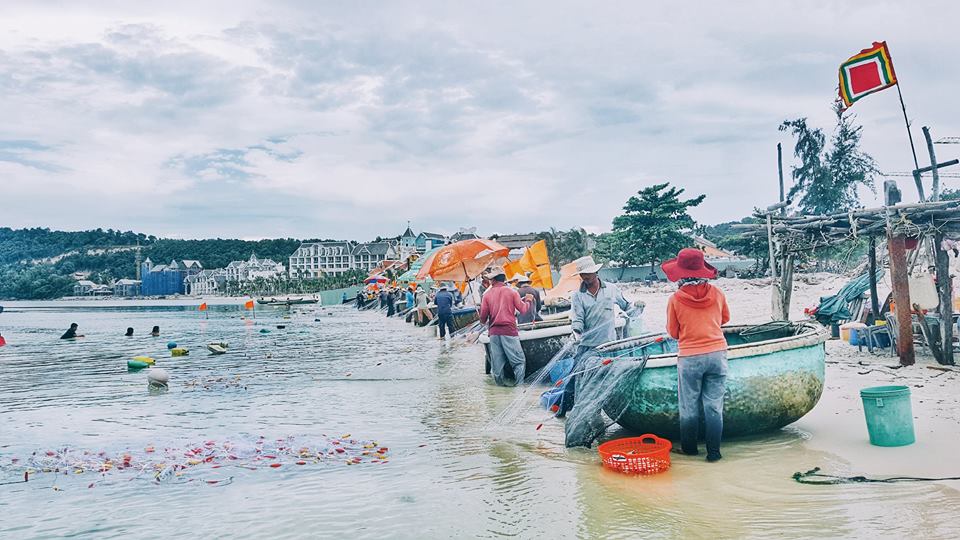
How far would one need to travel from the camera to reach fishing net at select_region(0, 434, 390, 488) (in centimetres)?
735

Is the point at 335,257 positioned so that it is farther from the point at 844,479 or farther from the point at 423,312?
the point at 844,479

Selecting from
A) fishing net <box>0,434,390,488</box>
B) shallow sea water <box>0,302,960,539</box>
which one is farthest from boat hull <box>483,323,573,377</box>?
fishing net <box>0,434,390,488</box>

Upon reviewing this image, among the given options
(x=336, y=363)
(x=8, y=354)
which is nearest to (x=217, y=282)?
(x=8, y=354)

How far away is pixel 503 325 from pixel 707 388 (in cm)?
510

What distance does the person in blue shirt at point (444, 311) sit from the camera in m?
21.7

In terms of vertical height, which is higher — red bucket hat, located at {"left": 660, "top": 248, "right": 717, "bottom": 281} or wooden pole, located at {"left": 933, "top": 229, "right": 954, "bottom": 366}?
red bucket hat, located at {"left": 660, "top": 248, "right": 717, "bottom": 281}

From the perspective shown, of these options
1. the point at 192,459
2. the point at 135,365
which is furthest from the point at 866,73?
the point at 135,365

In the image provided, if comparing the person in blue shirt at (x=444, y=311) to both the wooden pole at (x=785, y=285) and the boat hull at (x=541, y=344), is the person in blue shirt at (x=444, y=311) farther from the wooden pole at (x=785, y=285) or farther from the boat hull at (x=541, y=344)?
the wooden pole at (x=785, y=285)

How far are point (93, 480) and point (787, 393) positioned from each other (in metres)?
7.27

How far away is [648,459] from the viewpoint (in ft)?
20.7

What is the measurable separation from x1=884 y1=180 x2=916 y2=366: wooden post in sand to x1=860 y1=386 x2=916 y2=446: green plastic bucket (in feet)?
16.0

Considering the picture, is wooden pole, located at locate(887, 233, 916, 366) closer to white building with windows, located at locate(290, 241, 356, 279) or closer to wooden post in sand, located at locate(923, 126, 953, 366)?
wooden post in sand, located at locate(923, 126, 953, 366)

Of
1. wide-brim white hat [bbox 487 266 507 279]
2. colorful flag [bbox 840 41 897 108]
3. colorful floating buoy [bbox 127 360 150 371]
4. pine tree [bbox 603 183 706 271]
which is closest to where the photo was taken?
wide-brim white hat [bbox 487 266 507 279]

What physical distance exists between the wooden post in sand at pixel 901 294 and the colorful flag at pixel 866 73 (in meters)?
3.16
